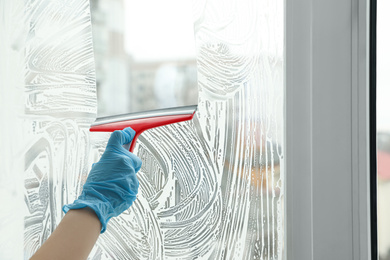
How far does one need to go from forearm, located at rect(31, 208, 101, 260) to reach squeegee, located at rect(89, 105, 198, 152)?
20 cm

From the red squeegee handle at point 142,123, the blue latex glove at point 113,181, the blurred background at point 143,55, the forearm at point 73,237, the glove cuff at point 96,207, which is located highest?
the blurred background at point 143,55

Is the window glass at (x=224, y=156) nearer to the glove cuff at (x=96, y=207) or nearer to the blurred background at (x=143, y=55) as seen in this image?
the blurred background at (x=143, y=55)

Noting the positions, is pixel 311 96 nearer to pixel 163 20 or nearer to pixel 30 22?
pixel 163 20

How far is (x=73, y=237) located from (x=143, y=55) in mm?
485

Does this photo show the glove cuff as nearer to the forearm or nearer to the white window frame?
the forearm

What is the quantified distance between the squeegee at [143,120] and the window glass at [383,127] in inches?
15.9

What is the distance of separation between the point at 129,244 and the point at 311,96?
60 centimetres

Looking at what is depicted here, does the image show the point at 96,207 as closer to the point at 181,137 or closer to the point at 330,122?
the point at 181,137

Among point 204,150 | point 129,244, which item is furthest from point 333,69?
point 129,244

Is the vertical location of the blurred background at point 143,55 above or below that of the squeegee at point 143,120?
above

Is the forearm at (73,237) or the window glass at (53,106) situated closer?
the forearm at (73,237)

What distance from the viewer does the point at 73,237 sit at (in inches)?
26.3

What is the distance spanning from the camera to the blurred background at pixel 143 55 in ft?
2.72

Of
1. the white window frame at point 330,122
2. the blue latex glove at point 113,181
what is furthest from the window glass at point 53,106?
the white window frame at point 330,122
